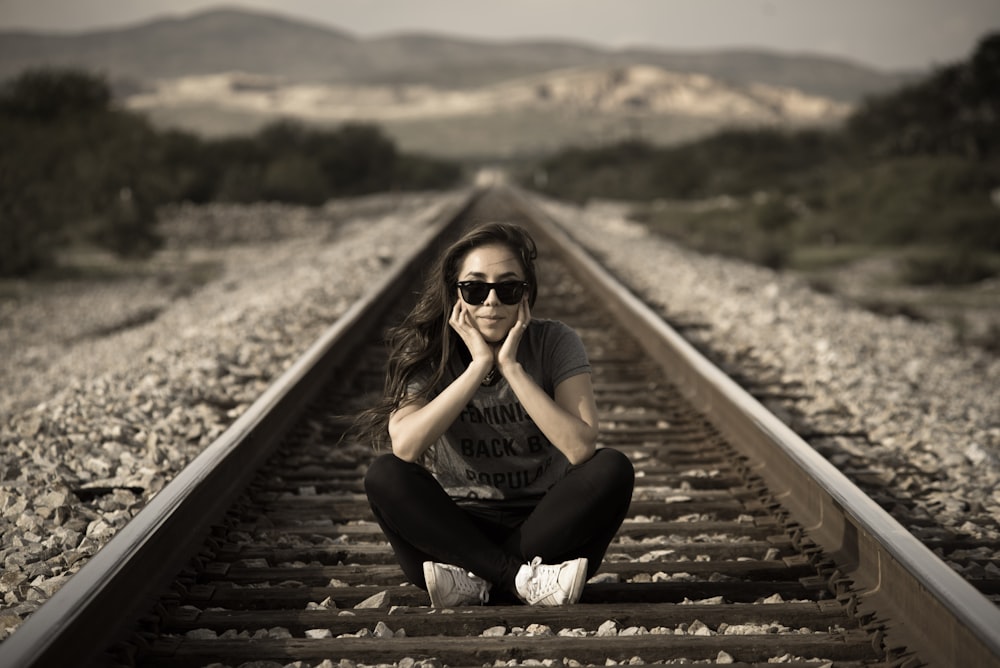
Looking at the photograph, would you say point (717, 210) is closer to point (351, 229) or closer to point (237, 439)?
point (351, 229)

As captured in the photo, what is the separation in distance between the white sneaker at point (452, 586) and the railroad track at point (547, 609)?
0.07m

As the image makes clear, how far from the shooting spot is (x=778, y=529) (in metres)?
4.02

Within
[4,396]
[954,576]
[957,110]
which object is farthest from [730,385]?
[957,110]

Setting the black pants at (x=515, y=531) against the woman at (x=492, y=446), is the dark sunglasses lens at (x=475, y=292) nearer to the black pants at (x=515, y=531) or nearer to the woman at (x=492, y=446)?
the woman at (x=492, y=446)

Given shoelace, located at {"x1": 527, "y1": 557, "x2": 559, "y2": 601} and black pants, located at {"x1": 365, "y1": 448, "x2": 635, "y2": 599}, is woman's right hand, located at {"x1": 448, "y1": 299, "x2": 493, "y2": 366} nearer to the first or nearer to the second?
black pants, located at {"x1": 365, "y1": 448, "x2": 635, "y2": 599}

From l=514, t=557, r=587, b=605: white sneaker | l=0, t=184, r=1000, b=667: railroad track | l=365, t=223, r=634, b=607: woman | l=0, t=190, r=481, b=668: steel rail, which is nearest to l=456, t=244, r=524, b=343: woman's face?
l=365, t=223, r=634, b=607: woman

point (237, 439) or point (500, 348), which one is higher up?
point (500, 348)

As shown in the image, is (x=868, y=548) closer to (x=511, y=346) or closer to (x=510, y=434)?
(x=510, y=434)

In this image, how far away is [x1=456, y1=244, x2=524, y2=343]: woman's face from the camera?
329 cm

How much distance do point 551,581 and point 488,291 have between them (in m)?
0.83

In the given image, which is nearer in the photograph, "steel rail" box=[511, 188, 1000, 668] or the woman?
"steel rail" box=[511, 188, 1000, 668]

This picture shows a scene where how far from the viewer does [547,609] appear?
3252 millimetres

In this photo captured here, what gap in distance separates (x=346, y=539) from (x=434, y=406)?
101 centimetres

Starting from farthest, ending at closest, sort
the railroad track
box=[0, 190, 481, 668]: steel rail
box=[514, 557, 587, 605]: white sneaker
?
box=[514, 557, 587, 605]: white sneaker → the railroad track → box=[0, 190, 481, 668]: steel rail
